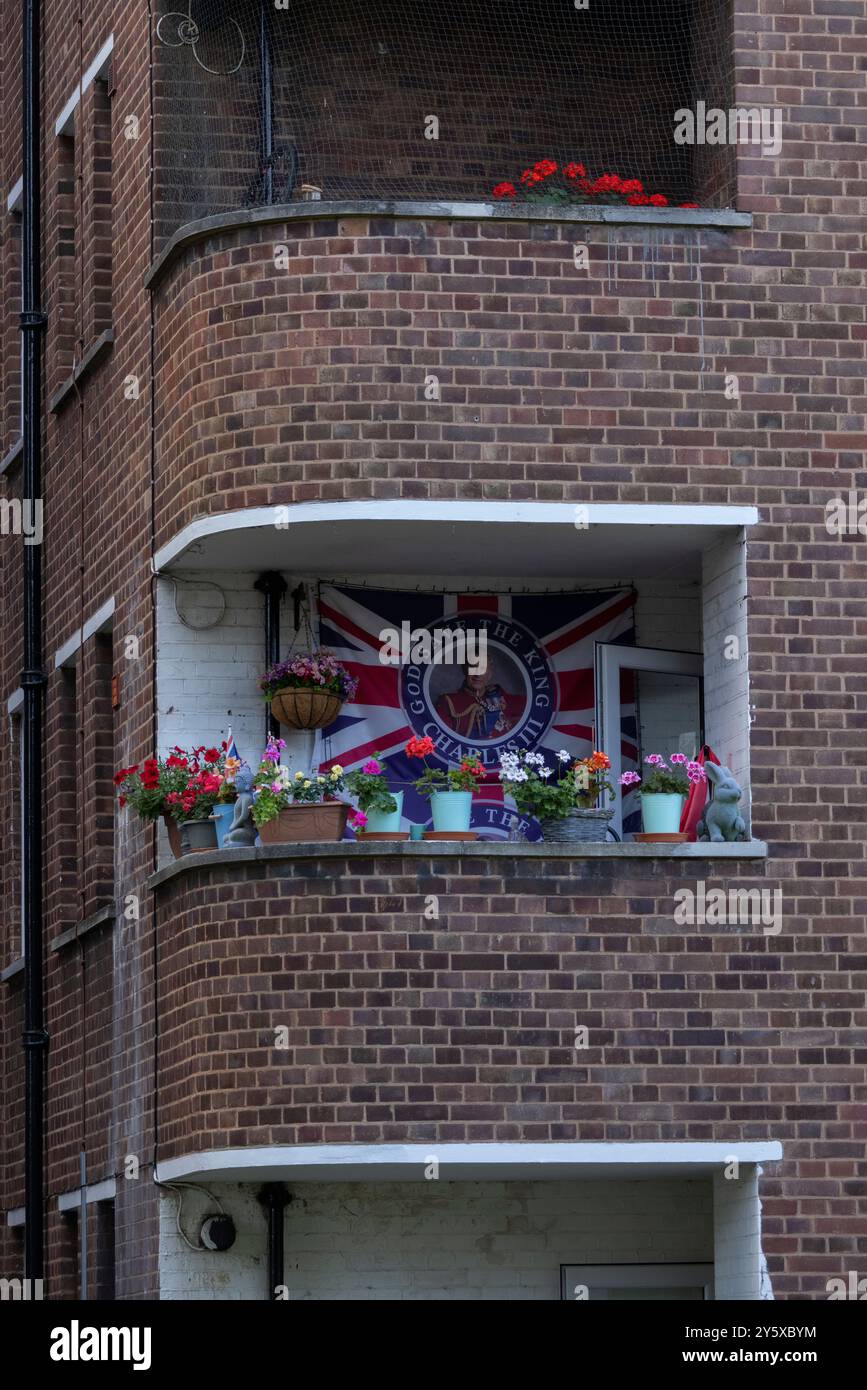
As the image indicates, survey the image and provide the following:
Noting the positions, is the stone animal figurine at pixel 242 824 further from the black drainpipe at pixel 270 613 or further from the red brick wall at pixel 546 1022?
the black drainpipe at pixel 270 613

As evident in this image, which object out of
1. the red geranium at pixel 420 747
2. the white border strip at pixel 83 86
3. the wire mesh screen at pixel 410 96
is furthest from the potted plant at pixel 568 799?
the white border strip at pixel 83 86

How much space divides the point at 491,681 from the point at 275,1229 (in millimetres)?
3738

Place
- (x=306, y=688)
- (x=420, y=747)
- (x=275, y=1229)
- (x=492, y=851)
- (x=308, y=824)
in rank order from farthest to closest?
(x=306, y=688), (x=275, y=1229), (x=420, y=747), (x=308, y=824), (x=492, y=851)

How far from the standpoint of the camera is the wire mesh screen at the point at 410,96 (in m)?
20.2

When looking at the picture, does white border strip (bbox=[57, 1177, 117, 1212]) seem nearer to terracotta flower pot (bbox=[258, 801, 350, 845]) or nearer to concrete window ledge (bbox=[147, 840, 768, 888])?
terracotta flower pot (bbox=[258, 801, 350, 845])

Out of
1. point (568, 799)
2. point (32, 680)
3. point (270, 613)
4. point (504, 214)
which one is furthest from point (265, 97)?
point (568, 799)

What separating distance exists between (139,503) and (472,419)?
2825 millimetres

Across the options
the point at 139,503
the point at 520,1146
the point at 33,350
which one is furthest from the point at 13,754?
the point at 520,1146

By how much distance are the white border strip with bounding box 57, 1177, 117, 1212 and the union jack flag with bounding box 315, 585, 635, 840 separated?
10.4 ft

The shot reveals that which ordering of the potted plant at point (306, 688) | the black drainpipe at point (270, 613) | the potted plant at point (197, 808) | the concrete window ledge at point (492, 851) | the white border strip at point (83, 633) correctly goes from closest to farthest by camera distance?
1. the concrete window ledge at point (492, 851)
2. the potted plant at point (197, 808)
3. the potted plant at point (306, 688)
4. the black drainpipe at point (270, 613)
5. the white border strip at point (83, 633)

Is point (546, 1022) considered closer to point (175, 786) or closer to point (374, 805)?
point (374, 805)

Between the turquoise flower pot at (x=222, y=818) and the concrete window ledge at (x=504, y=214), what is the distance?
3478 mm

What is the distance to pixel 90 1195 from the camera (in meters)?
20.8

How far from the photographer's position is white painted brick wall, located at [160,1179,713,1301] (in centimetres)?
1891
